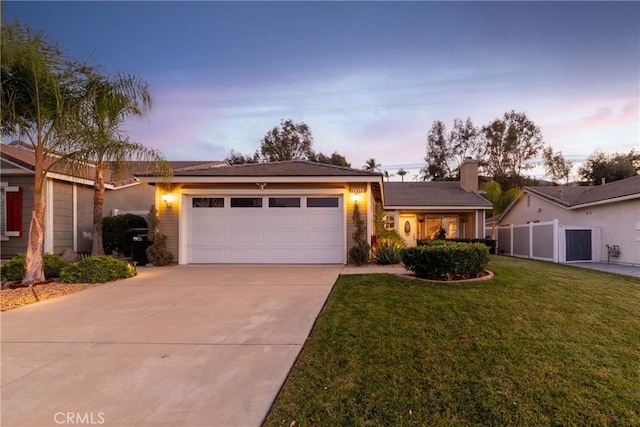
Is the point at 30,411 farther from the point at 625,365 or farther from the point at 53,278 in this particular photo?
the point at 53,278

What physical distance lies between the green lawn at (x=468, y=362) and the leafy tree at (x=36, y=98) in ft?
23.4

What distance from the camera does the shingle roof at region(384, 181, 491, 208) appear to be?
64.8 feet

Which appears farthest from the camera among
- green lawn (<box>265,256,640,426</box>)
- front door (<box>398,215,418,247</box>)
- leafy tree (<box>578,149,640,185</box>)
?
leafy tree (<box>578,149,640,185</box>)

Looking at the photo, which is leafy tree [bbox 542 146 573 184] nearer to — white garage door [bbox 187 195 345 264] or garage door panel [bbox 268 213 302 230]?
white garage door [bbox 187 195 345 264]

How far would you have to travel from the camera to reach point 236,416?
275 cm

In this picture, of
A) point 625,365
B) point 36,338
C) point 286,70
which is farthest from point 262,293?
point 286,70

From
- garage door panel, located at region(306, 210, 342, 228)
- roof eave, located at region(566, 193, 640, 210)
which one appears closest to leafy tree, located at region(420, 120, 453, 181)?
roof eave, located at region(566, 193, 640, 210)

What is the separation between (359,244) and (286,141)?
2837cm

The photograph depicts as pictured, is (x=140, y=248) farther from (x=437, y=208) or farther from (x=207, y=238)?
(x=437, y=208)

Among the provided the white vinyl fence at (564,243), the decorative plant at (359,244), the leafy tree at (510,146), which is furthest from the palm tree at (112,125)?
the leafy tree at (510,146)

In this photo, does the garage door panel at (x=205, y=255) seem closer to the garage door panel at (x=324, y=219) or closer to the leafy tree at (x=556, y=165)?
the garage door panel at (x=324, y=219)

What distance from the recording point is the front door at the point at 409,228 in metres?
21.5

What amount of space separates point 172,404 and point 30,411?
1.14 m

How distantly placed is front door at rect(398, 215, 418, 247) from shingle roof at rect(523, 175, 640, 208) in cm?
663
